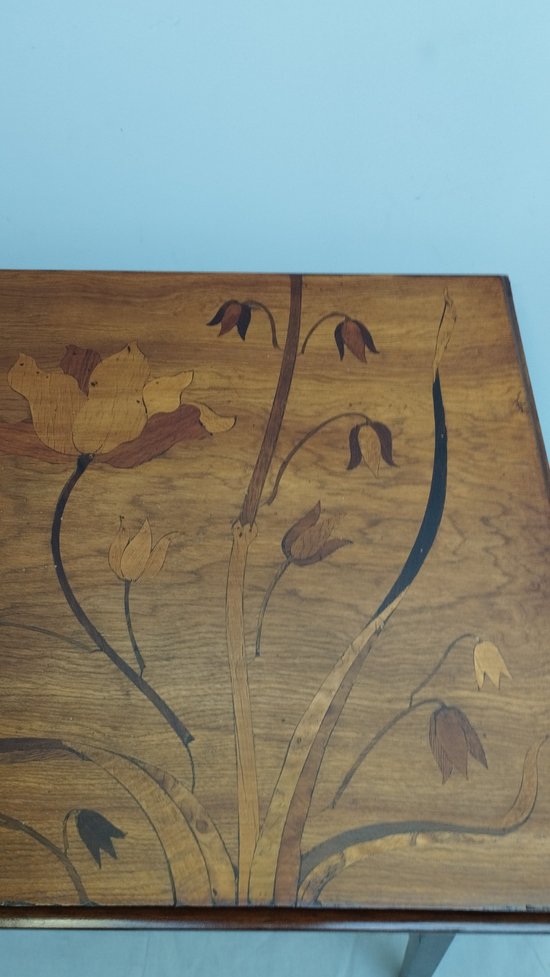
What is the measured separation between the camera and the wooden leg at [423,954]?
915 mm

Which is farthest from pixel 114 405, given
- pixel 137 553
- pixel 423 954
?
pixel 423 954

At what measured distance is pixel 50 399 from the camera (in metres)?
0.88

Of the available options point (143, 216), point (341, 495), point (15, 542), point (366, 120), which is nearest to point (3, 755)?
point (15, 542)

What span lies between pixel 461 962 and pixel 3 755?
2.39 ft

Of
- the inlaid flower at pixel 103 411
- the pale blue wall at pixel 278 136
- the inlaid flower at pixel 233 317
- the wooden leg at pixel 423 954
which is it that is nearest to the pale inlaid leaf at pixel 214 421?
the inlaid flower at pixel 103 411

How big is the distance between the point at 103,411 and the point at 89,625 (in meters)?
0.24

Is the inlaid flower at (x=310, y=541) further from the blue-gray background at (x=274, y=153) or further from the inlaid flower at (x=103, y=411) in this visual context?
the blue-gray background at (x=274, y=153)

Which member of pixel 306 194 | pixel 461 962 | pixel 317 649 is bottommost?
pixel 461 962

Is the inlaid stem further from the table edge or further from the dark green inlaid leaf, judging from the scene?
the table edge

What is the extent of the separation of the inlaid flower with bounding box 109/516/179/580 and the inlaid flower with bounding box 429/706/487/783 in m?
0.29

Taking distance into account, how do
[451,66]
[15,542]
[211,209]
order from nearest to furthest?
[15,542] → [451,66] → [211,209]

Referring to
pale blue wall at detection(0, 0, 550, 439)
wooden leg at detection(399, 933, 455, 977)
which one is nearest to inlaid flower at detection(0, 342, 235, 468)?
pale blue wall at detection(0, 0, 550, 439)

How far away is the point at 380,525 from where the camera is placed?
82cm

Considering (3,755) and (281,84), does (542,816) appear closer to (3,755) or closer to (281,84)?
(3,755)
